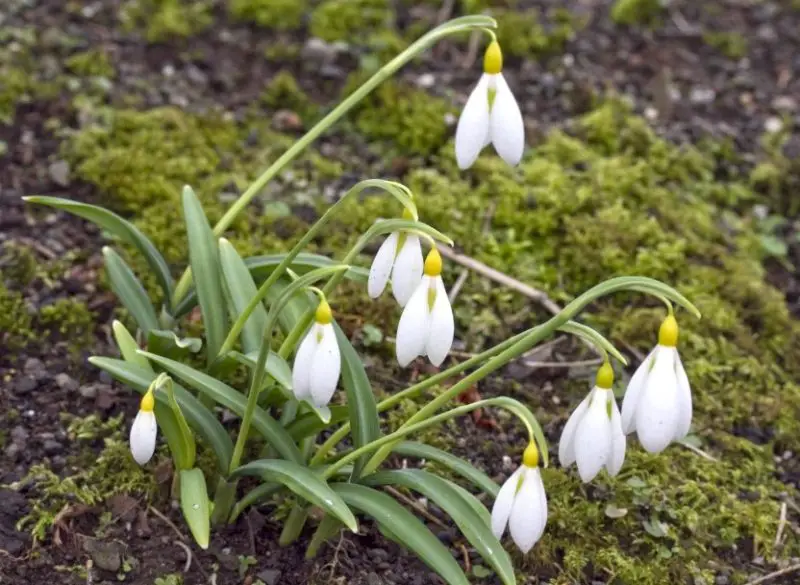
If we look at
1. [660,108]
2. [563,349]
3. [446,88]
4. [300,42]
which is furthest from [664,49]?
[563,349]

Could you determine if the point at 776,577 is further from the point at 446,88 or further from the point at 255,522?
the point at 446,88

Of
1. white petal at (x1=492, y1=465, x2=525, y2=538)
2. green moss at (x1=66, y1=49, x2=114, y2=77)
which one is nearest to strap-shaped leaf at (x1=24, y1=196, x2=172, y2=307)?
white petal at (x1=492, y1=465, x2=525, y2=538)

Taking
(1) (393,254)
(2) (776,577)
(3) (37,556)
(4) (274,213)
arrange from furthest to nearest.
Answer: (4) (274,213) → (2) (776,577) → (3) (37,556) → (1) (393,254)

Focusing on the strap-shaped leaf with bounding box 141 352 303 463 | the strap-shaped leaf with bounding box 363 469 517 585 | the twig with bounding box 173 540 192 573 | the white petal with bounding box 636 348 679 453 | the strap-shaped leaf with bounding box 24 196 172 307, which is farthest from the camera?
the strap-shaped leaf with bounding box 24 196 172 307

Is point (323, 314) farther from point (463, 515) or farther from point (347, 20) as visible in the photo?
point (347, 20)

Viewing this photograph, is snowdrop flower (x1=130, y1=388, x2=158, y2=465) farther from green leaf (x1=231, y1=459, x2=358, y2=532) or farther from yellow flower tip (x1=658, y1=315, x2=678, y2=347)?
yellow flower tip (x1=658, y1=315, x2=678, y2=347)

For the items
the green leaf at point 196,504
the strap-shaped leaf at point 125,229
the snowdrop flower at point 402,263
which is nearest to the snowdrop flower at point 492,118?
the snowdrop flower at point 402,263

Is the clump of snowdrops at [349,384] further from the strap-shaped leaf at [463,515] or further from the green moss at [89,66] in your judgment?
the green moss at [89,66]
